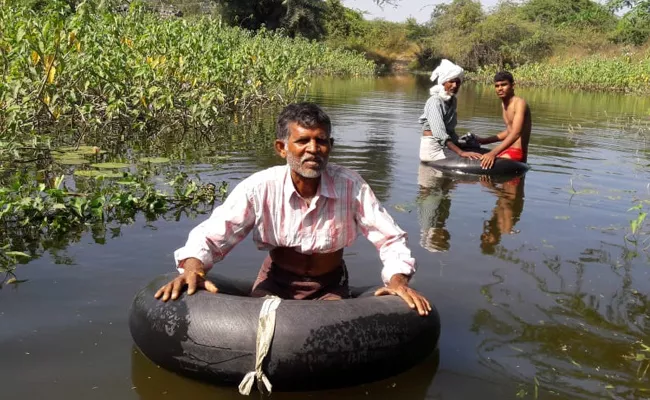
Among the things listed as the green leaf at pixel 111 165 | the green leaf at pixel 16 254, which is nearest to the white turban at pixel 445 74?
the green leaf at pixel 111 165

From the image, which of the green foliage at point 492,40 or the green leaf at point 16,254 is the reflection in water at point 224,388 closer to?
the green leaf at point 16,254

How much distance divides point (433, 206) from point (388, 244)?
328cm

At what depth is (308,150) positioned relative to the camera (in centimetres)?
317

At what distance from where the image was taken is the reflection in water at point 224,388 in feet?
9.61

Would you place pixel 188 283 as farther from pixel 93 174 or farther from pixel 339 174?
pixel 93 174

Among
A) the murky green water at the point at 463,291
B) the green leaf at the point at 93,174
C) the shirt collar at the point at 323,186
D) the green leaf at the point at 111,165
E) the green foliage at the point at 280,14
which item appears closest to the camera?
the murky green water at the point at 463,291

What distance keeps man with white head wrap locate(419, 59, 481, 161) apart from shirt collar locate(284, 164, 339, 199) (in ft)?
16.0

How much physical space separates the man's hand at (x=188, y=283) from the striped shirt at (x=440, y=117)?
5.54m

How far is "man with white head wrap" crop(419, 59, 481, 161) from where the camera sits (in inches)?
311

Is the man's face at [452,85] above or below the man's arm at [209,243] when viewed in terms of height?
above

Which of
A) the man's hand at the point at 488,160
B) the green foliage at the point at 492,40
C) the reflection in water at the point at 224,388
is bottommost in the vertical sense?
the reflection in water at the point at 224,388

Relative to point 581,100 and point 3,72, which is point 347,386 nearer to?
point 3,72

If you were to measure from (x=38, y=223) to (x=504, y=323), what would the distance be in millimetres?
3576

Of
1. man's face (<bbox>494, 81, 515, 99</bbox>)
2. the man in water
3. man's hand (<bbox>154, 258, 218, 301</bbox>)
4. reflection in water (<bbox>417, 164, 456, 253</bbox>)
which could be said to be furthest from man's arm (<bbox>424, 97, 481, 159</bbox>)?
man's hand (<bbox>154, 258, 218, 301</bbox>)
